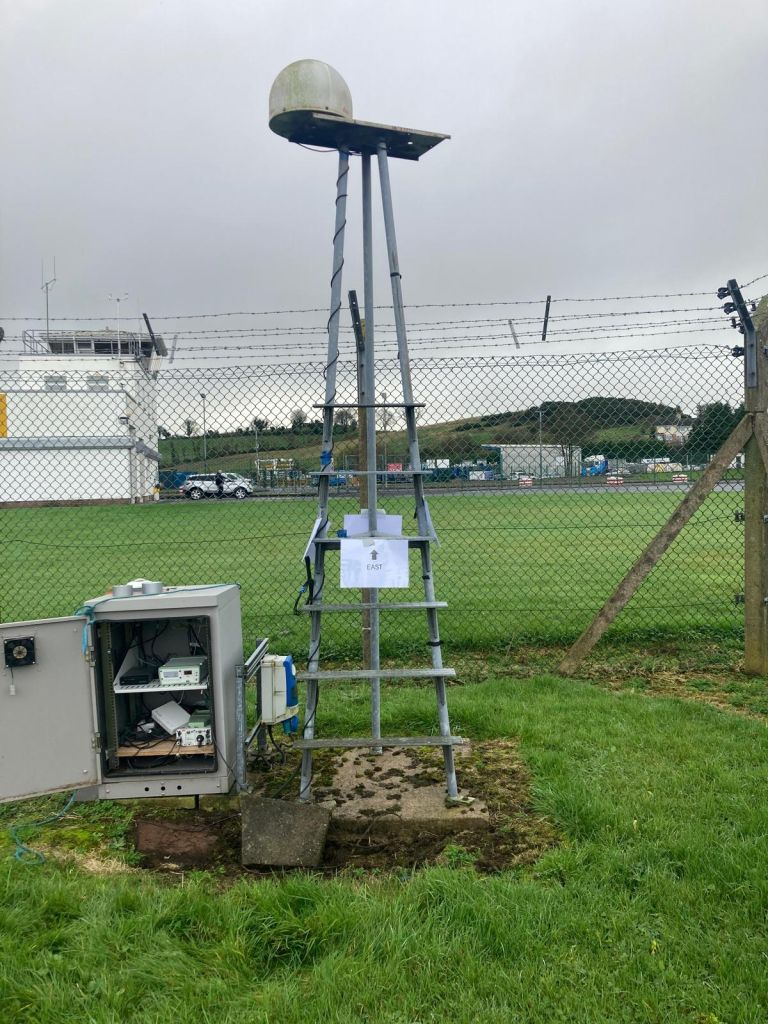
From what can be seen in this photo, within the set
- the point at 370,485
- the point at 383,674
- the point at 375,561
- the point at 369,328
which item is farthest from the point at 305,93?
the point at 383,674

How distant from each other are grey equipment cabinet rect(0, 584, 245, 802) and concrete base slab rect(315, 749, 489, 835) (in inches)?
23.9

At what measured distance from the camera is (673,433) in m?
6.59

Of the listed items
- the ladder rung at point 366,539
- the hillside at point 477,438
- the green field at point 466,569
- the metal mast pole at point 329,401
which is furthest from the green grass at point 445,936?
the hillside at point 477,438

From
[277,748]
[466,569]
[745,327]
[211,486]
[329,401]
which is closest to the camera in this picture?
[329,401]

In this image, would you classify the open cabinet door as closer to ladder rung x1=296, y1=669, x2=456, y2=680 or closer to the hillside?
ladder rung x1=296, y1=669, x2=456, y2=680

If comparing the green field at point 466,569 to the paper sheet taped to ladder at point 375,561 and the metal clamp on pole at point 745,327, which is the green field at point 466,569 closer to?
the metal clamp on pole at point 745,327

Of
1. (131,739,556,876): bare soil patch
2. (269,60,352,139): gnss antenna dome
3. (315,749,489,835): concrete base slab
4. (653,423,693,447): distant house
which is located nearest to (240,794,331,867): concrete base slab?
(131,739,556,876): bare soil patch

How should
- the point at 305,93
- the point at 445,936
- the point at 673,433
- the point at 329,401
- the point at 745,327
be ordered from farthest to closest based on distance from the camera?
the point at 673,433, the point at 745,327, the point at 329,401, the point at 305,93, the point at 445,936

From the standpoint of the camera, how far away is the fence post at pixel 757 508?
5695 mm

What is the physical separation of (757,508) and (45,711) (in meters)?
4.99

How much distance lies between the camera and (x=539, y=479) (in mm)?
6660

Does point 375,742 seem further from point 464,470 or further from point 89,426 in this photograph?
point 89,426

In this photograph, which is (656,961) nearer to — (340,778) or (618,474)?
(340,778)

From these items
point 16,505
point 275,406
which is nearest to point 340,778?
point 275,406
